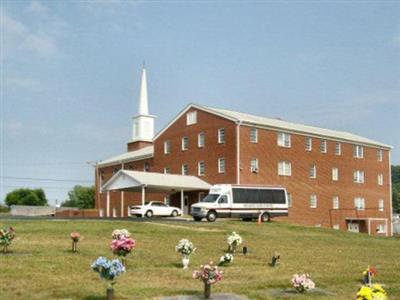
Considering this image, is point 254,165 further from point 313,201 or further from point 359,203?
→ point 359,203

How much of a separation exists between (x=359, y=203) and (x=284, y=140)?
1374cm

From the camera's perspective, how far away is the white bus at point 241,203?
42.8m

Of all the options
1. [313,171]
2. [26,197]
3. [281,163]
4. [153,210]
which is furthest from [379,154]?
[26,197]

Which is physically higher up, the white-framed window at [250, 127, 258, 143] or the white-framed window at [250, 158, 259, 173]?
the white-framed window at [250, 127, 258, 143]

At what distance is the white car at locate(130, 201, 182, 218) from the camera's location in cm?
4812

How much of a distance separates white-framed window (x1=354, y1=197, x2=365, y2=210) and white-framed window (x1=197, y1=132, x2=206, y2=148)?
1888 cm

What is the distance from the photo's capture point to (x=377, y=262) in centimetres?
2197

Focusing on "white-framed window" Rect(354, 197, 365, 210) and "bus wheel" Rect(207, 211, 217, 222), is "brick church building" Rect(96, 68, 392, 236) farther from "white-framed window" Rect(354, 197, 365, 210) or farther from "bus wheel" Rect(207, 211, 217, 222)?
"bus wheel" Rect(207, 211, 217, 222)

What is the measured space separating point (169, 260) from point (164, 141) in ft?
140

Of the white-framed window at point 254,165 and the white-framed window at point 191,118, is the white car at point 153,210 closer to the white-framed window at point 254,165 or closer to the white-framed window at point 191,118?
the white-framed window at point 254,165

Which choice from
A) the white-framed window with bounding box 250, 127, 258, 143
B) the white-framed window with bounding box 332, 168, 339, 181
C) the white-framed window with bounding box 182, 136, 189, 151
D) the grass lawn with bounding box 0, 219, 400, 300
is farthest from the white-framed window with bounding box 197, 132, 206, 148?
the grass lawn with bounding box 0, 219, 400, 300

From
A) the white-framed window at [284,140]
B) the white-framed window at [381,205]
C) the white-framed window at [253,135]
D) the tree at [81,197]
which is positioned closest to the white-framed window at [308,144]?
the white-framed window at [284,140]

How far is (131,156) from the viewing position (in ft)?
225

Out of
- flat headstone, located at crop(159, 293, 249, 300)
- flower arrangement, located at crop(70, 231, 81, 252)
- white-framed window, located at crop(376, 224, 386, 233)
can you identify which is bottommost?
white-framed window, located at crop(376, 224, 386, 233)
